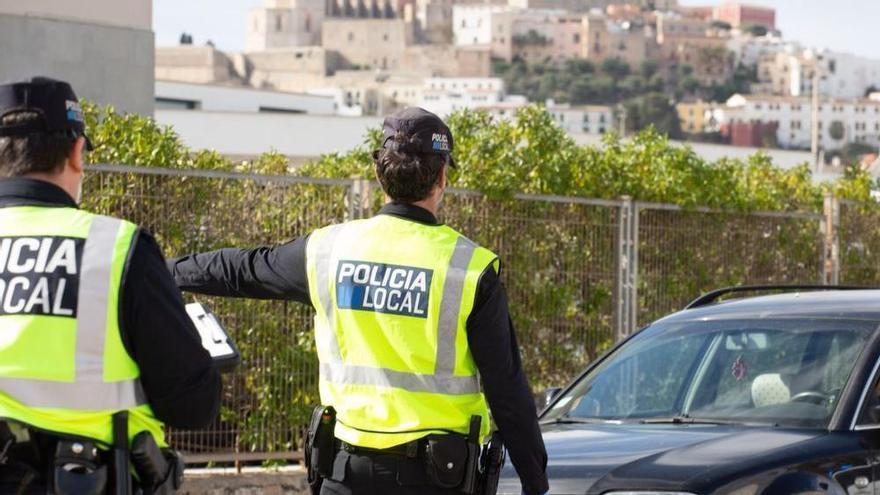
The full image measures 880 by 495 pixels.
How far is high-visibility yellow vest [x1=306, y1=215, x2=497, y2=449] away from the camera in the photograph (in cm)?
476

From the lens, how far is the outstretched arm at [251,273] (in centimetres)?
500

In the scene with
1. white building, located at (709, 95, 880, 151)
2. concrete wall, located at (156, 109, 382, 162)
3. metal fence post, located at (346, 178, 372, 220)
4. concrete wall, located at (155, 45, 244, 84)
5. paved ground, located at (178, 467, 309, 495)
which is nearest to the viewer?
paved ground, located at (178, 467, 309, 495)

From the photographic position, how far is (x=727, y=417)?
6.55 m

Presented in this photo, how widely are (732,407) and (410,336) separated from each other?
7.32 ft

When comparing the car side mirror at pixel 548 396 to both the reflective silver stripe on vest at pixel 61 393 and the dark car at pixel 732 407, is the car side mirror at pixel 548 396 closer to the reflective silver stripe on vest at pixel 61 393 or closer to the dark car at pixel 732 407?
the dark car at pixel 732 407

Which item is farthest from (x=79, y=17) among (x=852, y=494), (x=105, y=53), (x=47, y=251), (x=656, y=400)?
(x=47, y=251)

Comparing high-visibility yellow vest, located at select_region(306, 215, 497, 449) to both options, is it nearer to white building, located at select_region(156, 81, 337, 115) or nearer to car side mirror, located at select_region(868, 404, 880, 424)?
car side mirror, located at select_region(868, 404, 880, 424)

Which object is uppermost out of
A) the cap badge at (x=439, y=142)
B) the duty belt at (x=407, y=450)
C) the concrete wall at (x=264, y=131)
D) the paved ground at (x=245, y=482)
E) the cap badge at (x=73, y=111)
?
the cap badge at (x=73, y=111)

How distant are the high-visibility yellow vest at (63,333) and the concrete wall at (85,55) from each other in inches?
423

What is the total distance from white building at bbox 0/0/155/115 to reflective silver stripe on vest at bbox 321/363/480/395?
1004 cm

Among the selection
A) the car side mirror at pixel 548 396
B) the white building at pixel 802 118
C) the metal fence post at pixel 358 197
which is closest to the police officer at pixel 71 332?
the car side mirror at pixel 548 396

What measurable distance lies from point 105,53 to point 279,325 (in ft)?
21.7

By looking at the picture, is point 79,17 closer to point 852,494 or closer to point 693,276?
point 693,276

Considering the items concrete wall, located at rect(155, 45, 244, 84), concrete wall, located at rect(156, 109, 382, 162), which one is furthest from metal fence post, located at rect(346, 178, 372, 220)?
concrete wall, located at rect(155, 45, 244, 84)
